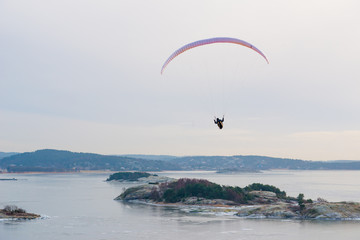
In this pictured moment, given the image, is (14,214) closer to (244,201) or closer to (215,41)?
(244,201)

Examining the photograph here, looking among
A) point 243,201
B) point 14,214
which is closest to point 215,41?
point 14,214

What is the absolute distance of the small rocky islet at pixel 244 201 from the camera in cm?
8812

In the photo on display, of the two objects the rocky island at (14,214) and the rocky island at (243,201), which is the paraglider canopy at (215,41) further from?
the rocky island at (14,214)

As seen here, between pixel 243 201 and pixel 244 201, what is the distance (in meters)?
0.37

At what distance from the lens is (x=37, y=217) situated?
88750 millimetres

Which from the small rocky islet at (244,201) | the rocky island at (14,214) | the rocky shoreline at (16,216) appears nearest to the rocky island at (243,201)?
the small rocky islet at (244,201)

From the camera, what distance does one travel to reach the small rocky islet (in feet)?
289

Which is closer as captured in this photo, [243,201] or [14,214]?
[14,214]

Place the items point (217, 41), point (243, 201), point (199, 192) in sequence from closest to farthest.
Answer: point (217, 41) → point (243, 201) → point (199, 192)

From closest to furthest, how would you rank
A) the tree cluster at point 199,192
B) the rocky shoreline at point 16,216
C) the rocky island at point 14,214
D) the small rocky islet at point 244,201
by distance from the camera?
the rocky shoreline at point 16,216 → the rocky island at point 14,214 → the small rocky islet at point 244,201 → the tree cluster at point 199,192

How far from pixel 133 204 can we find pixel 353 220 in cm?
5554

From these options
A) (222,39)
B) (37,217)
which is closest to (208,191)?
(37,217)

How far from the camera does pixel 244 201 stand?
4382 inches

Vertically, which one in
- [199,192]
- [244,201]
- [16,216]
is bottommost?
[16,216]
